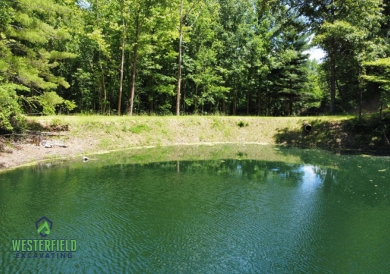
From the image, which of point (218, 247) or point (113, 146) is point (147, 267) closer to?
point (218, 247)

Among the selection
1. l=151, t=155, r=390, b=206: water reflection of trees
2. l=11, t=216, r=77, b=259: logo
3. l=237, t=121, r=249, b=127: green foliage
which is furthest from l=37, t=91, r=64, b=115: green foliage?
l=237, t=121, r=249, b=127: green foliage

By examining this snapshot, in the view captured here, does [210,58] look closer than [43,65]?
No

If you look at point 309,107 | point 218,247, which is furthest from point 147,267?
point 309,107

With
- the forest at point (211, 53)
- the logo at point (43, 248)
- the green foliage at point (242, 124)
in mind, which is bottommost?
the logo at point (43, 248)

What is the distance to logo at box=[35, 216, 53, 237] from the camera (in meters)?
6.73

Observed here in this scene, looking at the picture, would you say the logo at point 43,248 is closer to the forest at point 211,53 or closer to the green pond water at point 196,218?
the green pond water at point 196,218

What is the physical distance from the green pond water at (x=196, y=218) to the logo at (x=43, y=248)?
0.12ft

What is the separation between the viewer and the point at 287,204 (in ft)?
29.0

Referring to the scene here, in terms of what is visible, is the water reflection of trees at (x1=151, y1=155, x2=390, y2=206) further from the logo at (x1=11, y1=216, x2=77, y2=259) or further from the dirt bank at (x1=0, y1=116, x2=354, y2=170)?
the logo at (x1=11, y1=216, x2=77, y2=259)

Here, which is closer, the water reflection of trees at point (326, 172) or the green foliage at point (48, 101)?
the water reflection of trees at point (326, 172)

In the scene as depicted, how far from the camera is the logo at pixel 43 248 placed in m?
5.78

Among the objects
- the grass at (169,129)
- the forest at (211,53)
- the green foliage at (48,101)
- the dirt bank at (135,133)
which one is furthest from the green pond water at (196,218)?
the forest at (211,53)

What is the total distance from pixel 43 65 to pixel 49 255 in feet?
33.0

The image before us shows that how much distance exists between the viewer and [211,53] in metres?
28.2
